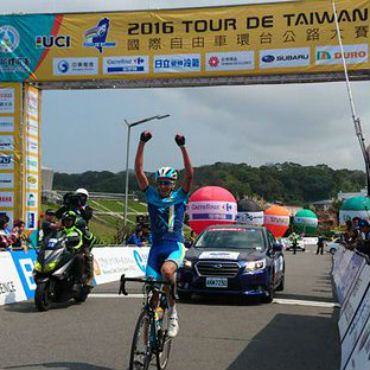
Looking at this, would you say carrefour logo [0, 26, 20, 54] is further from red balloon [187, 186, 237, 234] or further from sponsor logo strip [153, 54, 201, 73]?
red balloon [187, 186, 237, 234]

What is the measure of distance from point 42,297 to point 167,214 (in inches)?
173

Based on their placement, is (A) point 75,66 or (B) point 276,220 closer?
(A) point 75,66

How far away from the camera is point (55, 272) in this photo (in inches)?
393

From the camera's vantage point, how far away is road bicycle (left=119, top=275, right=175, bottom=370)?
530cm

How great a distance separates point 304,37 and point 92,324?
12232mm

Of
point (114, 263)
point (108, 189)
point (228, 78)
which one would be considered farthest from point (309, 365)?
point (108, 189)

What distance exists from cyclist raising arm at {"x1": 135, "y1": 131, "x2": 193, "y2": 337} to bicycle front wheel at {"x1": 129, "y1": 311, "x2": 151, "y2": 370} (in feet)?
2.44

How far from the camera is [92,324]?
8.76 m

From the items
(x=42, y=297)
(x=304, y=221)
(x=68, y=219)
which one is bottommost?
(x=304, y=221)

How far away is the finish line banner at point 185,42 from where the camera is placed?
17.8 meters

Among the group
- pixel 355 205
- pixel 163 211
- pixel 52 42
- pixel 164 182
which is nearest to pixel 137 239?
pixel 52 42

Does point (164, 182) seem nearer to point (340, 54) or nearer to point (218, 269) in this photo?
point (218, 269)

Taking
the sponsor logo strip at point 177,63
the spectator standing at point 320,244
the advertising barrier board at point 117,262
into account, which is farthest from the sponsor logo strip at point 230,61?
the spectator standing at point 320,244

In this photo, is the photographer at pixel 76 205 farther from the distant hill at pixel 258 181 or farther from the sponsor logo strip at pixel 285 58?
the distant hill at pixel 258 181
